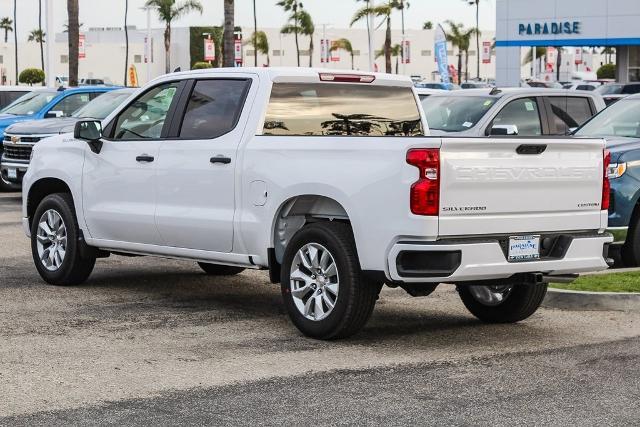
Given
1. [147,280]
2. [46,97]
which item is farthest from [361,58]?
[147,280]

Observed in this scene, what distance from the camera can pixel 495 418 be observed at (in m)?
6.79

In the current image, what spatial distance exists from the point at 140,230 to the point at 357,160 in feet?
8.96

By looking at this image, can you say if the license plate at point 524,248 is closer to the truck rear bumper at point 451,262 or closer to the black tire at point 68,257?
the truck rear bumper at point 451,262

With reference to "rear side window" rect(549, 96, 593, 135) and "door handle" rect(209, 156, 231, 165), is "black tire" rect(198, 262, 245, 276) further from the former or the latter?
"rear side window" rect(549, 96, 593, 135)

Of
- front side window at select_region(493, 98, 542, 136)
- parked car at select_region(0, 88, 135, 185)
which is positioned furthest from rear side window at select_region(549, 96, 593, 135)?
parked car at select_region(0, 88, 135, 185)

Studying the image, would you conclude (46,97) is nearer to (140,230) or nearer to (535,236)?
(140,230)

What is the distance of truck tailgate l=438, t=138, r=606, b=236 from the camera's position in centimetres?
832

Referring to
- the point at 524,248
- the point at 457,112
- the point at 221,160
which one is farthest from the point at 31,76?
the point at 524,248

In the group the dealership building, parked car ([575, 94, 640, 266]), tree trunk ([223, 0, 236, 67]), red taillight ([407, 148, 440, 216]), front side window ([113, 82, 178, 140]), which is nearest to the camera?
red taillight ([407, 148, 440, 216])

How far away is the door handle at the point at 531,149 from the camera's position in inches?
339

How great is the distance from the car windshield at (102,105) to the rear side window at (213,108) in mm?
10339

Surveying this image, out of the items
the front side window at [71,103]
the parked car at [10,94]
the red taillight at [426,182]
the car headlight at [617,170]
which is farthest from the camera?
the parked car at [10,94]

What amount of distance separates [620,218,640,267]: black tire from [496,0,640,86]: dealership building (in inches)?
1625

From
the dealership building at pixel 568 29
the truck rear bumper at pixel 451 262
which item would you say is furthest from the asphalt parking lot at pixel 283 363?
the dealership building at pixel 568 29
